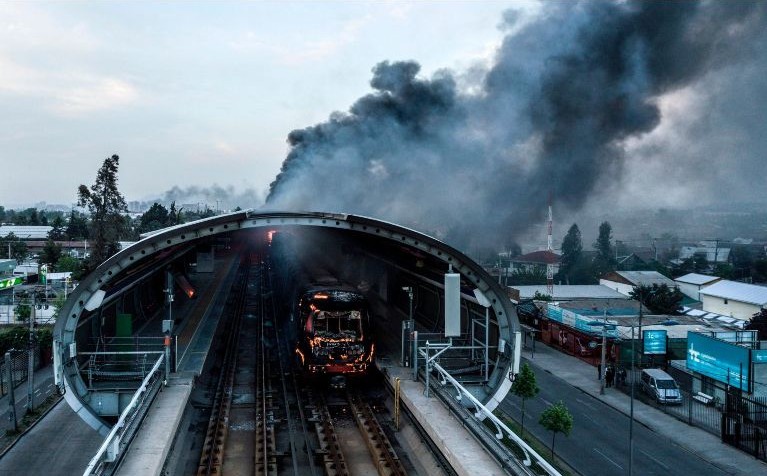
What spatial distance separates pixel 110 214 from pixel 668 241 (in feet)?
365

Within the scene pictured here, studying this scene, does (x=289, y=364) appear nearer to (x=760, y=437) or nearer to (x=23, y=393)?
(x=23, y=393)

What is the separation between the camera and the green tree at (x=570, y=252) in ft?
252

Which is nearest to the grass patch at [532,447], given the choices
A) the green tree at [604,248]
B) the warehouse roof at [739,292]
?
the warehouse roof at [739,292]

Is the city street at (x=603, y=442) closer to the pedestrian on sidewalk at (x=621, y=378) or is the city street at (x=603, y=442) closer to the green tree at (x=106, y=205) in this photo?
the pedestrian on sidewalk at (x=621, y=378)

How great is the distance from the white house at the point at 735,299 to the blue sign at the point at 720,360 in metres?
18.5

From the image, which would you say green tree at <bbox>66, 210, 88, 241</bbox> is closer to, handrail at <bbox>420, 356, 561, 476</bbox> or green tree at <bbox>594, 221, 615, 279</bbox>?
green tree at <bbox>594, 221, 615, 279</bbox>

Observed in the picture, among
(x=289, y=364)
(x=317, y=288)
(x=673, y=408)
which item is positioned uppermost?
(x=317, y=288)

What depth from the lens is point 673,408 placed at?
95.0ft

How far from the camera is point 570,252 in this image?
7775 centimetres

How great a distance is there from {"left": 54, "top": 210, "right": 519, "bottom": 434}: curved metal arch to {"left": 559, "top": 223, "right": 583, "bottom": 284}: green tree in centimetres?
6342

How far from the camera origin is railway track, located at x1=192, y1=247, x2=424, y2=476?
1292 cm

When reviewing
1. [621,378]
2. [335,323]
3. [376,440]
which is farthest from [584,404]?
[376,440]

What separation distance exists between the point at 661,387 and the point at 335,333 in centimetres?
1935

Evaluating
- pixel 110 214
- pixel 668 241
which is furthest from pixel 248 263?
pixel 668 241
